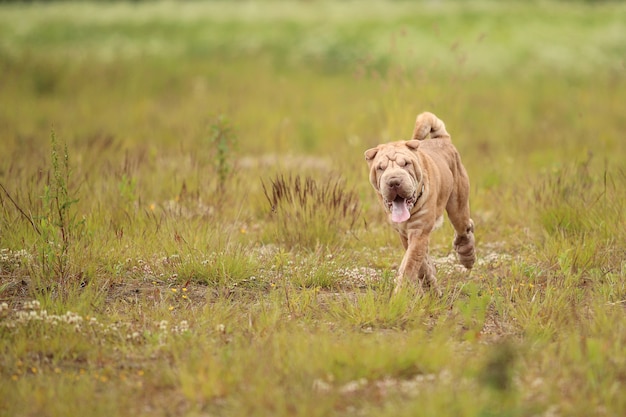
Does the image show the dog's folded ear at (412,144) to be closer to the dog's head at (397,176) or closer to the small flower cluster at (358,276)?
the dog's head at (397,176)

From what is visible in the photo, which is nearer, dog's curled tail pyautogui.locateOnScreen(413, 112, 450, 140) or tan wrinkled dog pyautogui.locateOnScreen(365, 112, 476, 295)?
tan wrinkled dog pyautogui.locateOnScreen(365, 112, 476, 295)

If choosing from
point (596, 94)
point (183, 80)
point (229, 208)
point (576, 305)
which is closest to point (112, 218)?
point (229, 208)

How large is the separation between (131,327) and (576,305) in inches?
111

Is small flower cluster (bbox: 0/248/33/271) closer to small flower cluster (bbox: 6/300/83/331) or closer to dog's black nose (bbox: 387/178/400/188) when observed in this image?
small flower cluster (bbox: 6/300/83/331)

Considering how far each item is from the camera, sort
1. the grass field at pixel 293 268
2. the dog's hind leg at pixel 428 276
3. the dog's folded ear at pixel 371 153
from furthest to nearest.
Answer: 1. the dog's hind leg at pixel 428 276
2. the dog's folded ear at pixel 371 153
3. the grass field at pixel 293 268

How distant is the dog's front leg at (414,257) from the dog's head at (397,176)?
0.64 feet

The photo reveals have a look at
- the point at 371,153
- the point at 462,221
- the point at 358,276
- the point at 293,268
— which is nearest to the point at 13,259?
the point at 293,268

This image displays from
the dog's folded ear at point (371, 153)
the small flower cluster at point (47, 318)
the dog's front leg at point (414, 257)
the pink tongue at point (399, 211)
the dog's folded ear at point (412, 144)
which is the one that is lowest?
the small flower cluster at point (47, 318)

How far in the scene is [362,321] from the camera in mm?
4930

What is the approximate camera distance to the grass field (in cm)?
396

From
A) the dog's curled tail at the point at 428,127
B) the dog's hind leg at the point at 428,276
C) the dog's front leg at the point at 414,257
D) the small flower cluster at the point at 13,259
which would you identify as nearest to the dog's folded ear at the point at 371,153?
the dog's front leg at the point at 414,257

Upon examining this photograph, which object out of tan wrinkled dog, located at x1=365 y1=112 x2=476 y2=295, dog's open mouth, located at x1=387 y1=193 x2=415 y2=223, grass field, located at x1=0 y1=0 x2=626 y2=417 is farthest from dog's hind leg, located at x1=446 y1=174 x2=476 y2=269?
dog's open mouth, located at x1=387 y1=193 x2=415 y2=223

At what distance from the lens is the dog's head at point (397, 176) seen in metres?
4.80

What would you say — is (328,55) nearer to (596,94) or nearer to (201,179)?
(596,94)
